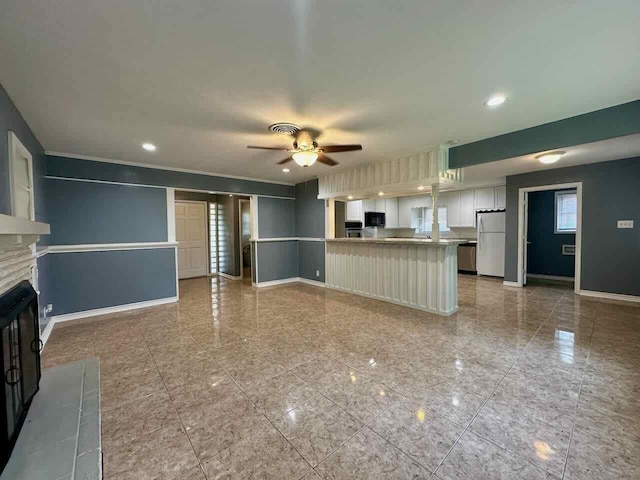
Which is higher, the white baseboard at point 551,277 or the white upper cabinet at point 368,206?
the white upper cabinet at point 368,206

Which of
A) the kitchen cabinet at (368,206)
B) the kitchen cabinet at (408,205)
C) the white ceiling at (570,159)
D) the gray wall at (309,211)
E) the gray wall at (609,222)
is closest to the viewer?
the white ceiling at (570,159)

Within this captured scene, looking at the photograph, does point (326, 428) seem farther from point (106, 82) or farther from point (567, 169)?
point (567, 169)

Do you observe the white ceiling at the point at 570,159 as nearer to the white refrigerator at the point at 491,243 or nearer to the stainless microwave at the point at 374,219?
the white refrigerator at the point at 491,243

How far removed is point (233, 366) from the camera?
256cm

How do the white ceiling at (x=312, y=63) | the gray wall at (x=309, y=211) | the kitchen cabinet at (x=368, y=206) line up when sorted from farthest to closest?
the kitchen cabinet at (x=368, y=206) < the gray wall at (x=309, y=211) < the white ceiling at (x=312, y=63)

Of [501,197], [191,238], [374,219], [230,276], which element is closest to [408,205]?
[374,219]

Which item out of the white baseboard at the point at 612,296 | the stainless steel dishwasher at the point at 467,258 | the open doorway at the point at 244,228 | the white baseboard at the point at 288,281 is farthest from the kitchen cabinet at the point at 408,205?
the open doorway at the point at 244,228

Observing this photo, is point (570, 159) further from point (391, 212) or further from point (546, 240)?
point (391, 212)

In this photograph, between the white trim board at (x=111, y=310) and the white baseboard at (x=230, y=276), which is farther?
the white baseboard at (x=230, y=276)

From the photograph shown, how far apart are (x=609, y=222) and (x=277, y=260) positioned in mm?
6287

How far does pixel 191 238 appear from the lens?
7344mm

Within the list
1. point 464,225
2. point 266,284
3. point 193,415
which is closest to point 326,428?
point 193,415

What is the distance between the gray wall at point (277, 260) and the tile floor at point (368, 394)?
2387mm

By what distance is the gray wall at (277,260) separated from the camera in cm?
626
